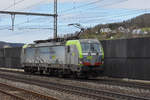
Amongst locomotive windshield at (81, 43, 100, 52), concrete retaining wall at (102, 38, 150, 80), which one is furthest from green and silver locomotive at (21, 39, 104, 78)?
concrete retaining wall at (102, 38, 150, 80)

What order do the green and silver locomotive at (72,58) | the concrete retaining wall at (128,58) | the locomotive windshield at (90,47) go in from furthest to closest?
the locomotive windshield at (90,47), the green and silver locomotive at (72,58), the concrete retaining wall at (128,58)

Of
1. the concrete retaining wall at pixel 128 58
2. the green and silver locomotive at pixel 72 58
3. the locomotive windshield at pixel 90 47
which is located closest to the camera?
the concrete retaining wall at pixel 128 58

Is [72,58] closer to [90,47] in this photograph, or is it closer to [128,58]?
[90,47]

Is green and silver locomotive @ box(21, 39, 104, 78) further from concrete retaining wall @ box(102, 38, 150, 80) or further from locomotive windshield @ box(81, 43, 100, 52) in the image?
concrete retaining wall @ box(102, 38, 150, 80)

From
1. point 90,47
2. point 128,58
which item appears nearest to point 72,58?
point 90,47

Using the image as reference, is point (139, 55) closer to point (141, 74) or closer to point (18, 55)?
point (141, 74)

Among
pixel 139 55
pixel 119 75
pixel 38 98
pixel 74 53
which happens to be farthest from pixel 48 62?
pixel 38 98

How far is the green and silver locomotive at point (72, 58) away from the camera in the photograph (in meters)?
21.5

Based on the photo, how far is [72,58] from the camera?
22.2 m

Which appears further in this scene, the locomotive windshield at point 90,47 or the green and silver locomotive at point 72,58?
the locomotive windshield at point 90,47

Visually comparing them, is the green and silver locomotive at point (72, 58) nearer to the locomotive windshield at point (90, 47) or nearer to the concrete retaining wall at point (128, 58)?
the locomotive windshield at point (90, 47)

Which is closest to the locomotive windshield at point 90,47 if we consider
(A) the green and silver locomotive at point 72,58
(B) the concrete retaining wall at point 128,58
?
(A) the green and silver locomotive at point 72,58

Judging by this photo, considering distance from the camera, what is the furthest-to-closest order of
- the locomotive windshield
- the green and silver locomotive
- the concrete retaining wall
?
the locomotive windshield
the green and silver locomotive
the concrete retaining wall

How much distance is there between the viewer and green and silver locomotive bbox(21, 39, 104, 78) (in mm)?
21531
